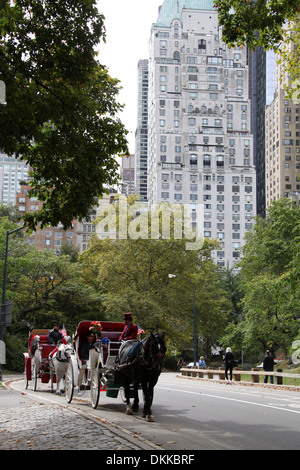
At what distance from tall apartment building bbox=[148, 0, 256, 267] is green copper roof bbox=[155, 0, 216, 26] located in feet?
10.4

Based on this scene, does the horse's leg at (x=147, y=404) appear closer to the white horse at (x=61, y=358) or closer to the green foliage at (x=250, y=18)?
the white horse at (x=61, y=358)

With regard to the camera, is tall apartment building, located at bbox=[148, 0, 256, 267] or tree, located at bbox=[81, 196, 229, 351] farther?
tall apartment building, located at bbox=[148, 0, 256, 267]

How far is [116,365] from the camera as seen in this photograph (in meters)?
12.8

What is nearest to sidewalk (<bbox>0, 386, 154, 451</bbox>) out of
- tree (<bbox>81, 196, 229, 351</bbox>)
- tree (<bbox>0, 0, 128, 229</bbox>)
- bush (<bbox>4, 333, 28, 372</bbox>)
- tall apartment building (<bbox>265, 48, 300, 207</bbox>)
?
tree (<bbox>0, 0, 128, 229</bbox>)

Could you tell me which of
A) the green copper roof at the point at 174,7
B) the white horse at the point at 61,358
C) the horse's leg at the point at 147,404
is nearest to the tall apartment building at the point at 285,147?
the green copper roof at the point at 174,7

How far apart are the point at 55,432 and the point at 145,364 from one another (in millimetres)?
2467

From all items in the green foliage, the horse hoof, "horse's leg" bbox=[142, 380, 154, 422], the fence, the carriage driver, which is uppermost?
the green foliage

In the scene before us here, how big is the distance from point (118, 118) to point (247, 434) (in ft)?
28.7

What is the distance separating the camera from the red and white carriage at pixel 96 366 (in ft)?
42.7

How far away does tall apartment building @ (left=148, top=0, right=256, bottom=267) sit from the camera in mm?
150125

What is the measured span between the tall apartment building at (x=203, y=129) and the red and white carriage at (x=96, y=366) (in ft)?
432

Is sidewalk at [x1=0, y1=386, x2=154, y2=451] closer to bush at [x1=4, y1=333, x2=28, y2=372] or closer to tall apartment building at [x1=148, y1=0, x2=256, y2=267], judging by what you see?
bush at [x1=4, y1=333, x2=28, y2=372]

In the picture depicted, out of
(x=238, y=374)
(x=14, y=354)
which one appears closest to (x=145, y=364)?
(x=238, y=374)

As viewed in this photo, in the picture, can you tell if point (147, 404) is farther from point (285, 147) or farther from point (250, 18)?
point (285, 147)
